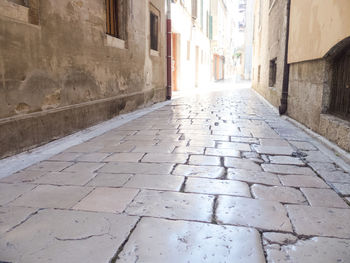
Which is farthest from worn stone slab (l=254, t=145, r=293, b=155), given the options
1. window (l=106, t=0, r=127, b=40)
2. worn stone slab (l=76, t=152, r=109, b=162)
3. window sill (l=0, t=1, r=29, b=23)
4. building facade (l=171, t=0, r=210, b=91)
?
building facade (l=171, t=0, r=210, b=91)

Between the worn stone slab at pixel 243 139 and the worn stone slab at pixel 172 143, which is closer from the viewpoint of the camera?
the worn stone slab at pixel 172 143

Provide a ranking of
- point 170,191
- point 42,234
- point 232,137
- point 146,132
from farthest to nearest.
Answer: point 146,132
point 232,137
point 170,191
point 42,234

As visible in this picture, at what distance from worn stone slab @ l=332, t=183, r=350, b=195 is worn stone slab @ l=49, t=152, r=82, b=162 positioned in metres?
2.69

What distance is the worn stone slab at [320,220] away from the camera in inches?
72.1

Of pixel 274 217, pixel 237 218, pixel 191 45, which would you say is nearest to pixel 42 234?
pixel 237 218

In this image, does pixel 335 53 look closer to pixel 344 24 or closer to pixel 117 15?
pixel 344 24

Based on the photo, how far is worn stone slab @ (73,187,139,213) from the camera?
216cm

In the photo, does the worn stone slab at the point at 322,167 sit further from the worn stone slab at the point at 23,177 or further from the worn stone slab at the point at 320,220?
the worn stone slab at the point at 23,177

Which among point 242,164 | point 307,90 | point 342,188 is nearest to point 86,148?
point 242,164

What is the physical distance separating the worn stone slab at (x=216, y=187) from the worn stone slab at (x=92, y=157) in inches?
48.5

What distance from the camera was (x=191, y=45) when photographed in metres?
17.0

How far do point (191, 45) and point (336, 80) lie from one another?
1360 cm

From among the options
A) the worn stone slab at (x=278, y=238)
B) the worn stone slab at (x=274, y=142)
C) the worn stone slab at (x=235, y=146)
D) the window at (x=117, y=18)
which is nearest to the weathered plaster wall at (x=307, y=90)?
the worn stone slab at (x=274, y=142)

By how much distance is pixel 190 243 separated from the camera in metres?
1.70
